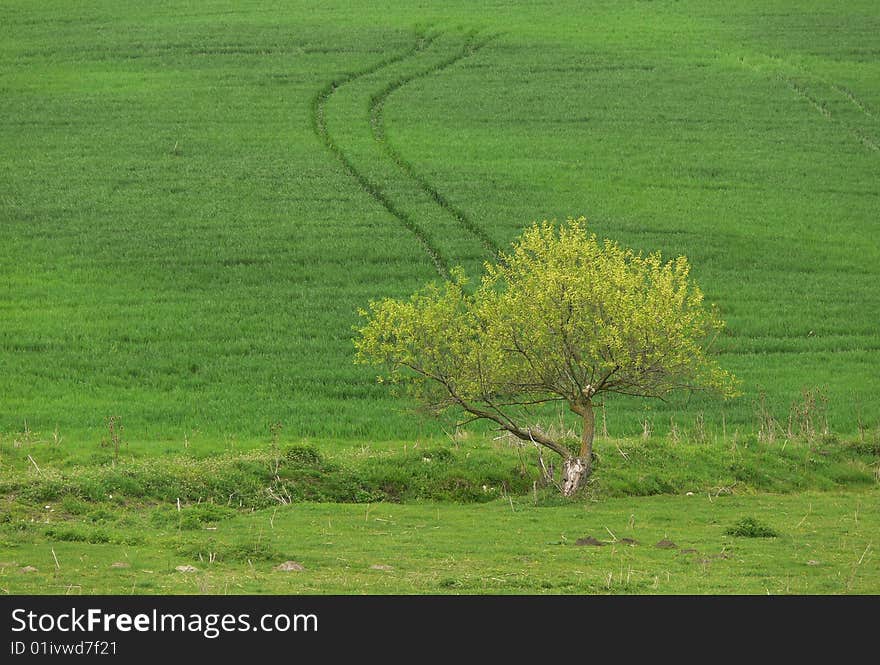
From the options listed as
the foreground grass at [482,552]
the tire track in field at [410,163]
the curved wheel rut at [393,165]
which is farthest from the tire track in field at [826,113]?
the foreground grass at [482,552]

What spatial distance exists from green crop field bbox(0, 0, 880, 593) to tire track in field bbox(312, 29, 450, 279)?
246mm

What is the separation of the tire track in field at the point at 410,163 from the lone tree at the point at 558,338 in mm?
15103

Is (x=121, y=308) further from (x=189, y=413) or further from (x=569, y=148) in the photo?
(x=569, y=148)

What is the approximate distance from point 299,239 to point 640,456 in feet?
71.7

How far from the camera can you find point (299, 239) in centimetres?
4903

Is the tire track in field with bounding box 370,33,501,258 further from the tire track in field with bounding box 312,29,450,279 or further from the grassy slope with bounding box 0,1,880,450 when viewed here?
the tire track in field with bounding box 312,29,450,279

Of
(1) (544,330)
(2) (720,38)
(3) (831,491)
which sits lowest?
(3) (831,491)

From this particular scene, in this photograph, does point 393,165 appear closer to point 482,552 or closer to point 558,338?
point 558,338

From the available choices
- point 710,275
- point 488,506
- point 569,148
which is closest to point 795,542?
point 488,506

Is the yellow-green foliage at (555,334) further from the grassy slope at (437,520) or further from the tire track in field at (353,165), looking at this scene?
the tire track in field at (353,165)

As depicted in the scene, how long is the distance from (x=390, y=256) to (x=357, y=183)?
9.16 meters

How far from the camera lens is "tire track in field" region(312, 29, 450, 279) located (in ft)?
157

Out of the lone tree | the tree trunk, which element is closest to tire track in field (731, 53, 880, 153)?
the lone tree

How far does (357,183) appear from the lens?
181 ft
